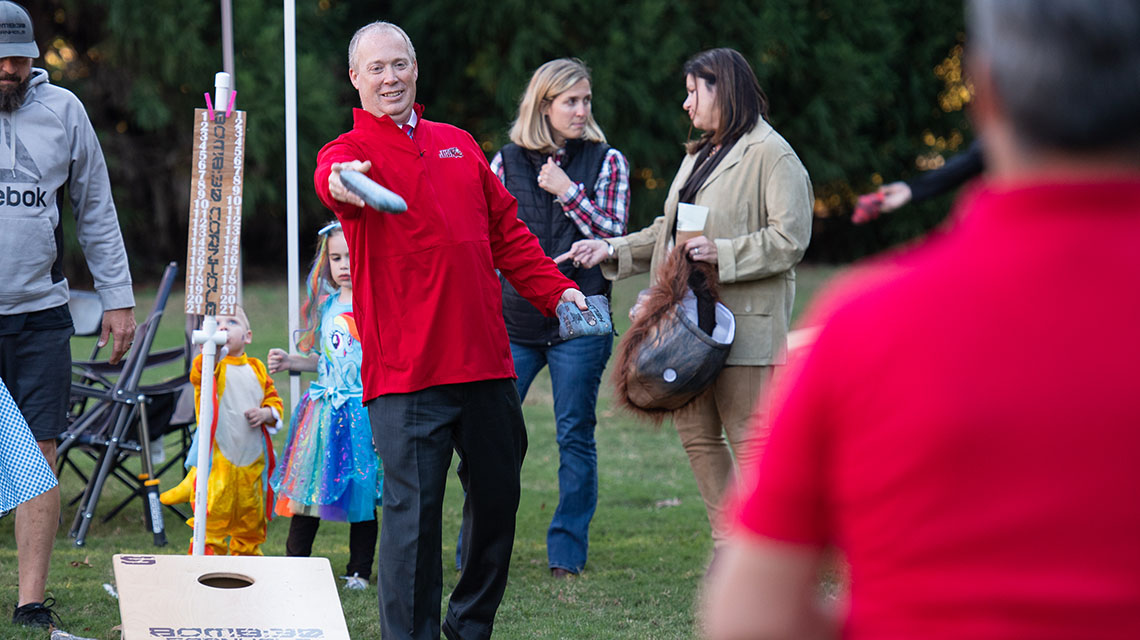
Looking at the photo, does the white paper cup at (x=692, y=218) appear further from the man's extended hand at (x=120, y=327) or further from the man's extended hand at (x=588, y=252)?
the man's extended hand at (x=120, y=327)

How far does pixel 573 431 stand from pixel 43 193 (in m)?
2.24

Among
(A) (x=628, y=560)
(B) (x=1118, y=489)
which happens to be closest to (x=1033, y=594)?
(B) (x=1118, y=489)

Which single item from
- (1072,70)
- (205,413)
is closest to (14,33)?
(205,413)

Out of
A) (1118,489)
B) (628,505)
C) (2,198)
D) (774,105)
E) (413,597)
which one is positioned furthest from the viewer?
(774,105)

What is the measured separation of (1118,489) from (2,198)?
3.97 meters

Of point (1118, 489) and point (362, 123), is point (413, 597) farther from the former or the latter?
point (1118, 489)

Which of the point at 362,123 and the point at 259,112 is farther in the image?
the point at 259,112

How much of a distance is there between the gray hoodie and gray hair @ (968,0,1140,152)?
3830 mm

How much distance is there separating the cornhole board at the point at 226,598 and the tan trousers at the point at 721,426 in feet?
4.95

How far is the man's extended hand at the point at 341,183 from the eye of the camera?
329 cm

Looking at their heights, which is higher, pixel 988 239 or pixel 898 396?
pixel 988 239

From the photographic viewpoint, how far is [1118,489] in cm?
113

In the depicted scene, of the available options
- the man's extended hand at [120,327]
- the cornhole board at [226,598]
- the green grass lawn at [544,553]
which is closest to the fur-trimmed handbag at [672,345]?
the green grass lawn at [544,553]

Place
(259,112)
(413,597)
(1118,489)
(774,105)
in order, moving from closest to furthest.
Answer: (1118,489) → (413,597) → (259,112) → (774,105)
